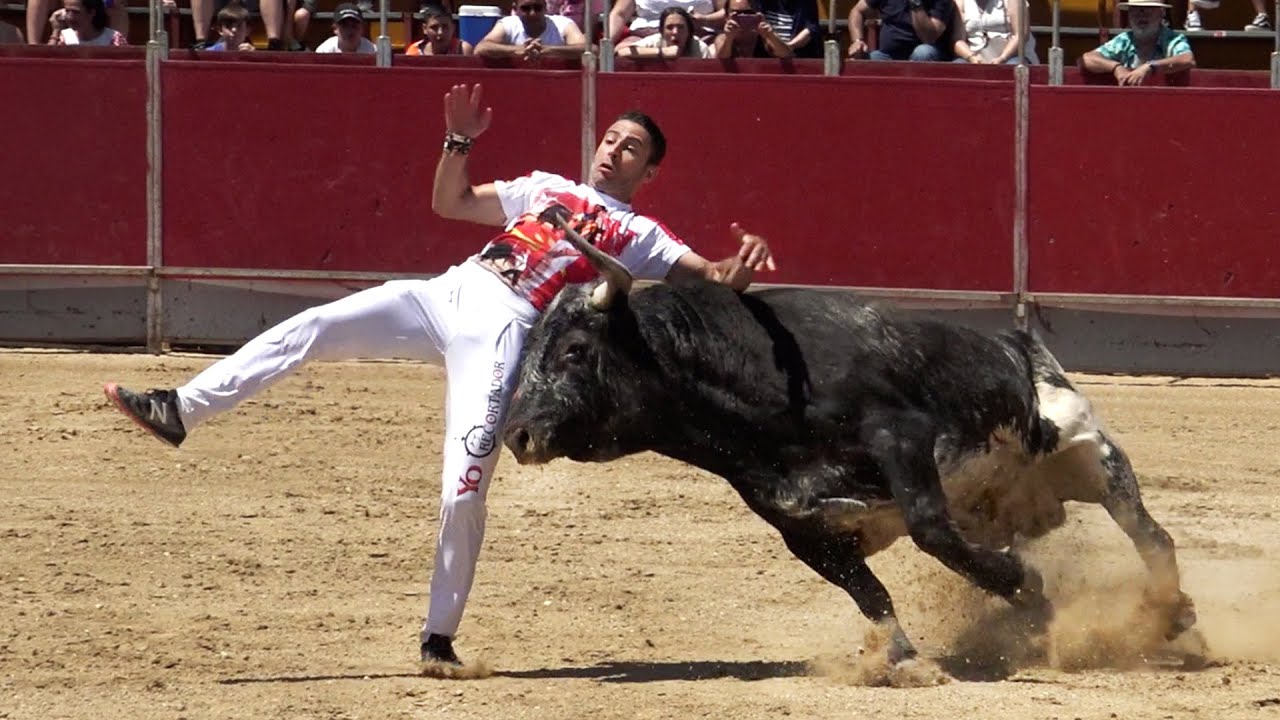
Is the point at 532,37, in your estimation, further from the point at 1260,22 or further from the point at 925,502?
the point at 925,502

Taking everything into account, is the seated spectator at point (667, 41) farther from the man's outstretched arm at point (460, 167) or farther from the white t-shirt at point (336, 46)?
the man's outstretched arm at point (460, 167)

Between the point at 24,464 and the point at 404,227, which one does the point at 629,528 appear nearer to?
the point at 24,464

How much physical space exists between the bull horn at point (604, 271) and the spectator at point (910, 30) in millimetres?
6053

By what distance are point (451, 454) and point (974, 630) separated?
5.44 feet

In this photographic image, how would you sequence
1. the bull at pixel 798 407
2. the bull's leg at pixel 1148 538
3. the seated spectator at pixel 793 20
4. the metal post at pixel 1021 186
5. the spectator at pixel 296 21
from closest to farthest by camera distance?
the bull at pixel 798 407 < the bull's leg at pixel 1148 538 < the metal post at pixel 1021 186 < the seated spectator at pixel 793 20 < the spectator at pixel 296 21

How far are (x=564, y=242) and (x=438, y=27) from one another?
5.93 metres

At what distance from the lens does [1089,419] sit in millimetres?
6066

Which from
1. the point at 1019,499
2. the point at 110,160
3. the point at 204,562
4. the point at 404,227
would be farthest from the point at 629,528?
the point at 110,160

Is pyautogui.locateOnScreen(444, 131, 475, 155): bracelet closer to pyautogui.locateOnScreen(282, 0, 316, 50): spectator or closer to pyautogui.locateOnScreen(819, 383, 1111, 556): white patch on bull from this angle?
pyautogui.locateOnScreen(819, 383, 1111, 556): white patch on bull

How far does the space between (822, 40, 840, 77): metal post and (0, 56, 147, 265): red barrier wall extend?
140 inches

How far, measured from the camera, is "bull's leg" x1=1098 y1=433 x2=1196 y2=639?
610cm

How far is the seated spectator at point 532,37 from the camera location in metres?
11.3

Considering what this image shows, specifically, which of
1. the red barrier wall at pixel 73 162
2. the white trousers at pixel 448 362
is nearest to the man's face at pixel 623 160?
the white trousers at pixel 448 362

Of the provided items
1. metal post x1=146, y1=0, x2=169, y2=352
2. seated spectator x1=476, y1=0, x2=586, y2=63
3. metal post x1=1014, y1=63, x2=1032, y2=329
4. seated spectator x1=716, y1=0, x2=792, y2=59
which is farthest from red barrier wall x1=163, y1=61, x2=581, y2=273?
metal post x1=1014, y1=63, x2=1032, y2=329
